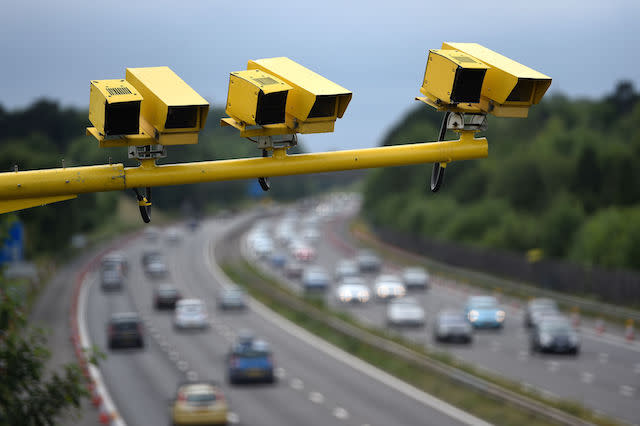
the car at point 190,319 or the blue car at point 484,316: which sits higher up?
the blue car at point 484,316

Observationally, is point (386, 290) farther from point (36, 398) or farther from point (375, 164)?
point (375, 164)

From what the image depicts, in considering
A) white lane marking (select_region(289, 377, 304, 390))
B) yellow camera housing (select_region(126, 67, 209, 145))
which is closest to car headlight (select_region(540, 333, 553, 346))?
white lane marking (select_region(289, 377, 304, 390))

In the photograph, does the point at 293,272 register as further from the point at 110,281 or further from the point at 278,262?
the point at 110,281

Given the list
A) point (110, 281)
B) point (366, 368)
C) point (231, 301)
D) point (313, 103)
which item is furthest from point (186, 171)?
point (110, 281)

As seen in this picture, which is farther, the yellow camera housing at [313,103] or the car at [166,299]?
the car at [166,299]

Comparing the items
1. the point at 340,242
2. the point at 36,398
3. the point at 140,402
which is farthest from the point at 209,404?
the point at 340,242

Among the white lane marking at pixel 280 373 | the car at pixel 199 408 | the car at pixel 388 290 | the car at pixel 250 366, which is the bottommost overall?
the car at pixel 388 290

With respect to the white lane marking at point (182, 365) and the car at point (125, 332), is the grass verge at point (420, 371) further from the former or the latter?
the car at point (125, 332)

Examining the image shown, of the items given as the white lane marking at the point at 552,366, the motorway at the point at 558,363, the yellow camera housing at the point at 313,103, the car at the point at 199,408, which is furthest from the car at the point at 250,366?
the yellow camera housing at the point at 313,103
